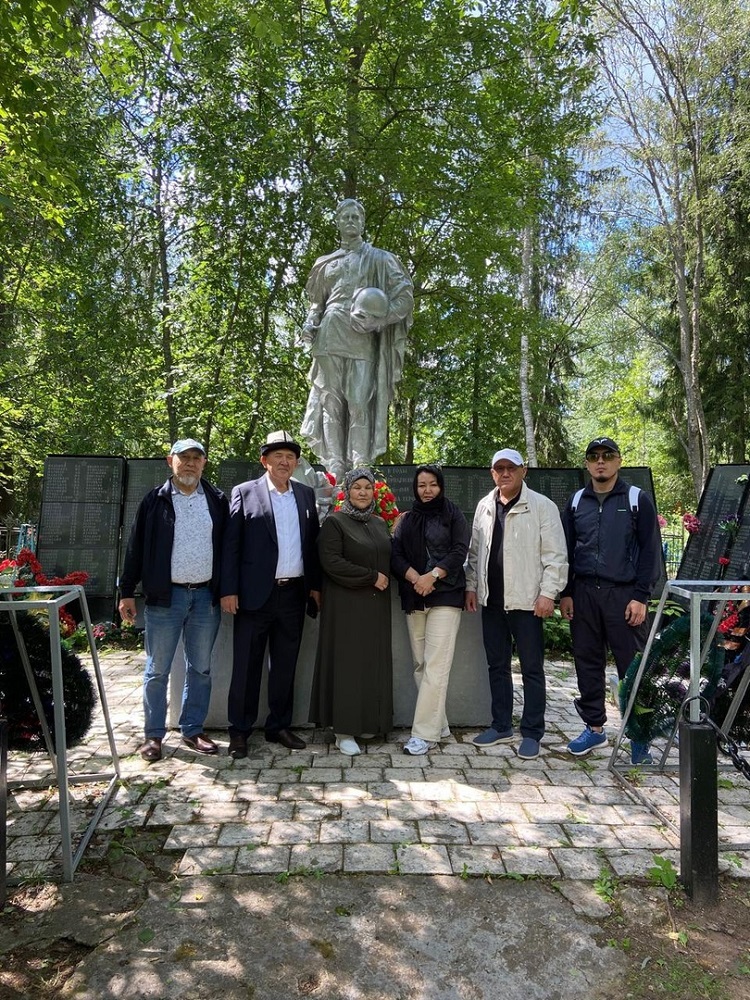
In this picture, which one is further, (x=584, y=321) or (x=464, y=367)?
(x=584, y=321)

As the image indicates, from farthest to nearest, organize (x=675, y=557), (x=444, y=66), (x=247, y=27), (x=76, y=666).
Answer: (x=675, y=557)
(x=444, y=66)
(x=247, y=27)
(x=76, y=666)

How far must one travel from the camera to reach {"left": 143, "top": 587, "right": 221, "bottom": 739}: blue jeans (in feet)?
13.9

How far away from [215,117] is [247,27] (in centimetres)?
141

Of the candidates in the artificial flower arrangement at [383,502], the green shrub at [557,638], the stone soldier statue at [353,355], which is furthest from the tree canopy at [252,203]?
the artificial flower arrangement at [383,502]

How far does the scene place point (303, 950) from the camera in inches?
94.4

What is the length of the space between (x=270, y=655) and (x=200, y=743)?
0.69 metres

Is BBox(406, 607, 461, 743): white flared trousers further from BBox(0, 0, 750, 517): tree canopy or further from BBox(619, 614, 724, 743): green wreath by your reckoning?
BBox(0, 0, 750, 517): tree canopy

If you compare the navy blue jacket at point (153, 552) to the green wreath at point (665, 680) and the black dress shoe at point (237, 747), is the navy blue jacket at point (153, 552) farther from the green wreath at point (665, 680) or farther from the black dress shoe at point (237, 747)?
the green wreath at point (665, 680)

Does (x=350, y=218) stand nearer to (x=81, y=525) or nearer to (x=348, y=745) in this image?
(x=81, y=525)

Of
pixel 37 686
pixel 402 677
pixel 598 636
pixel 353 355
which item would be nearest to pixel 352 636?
pixel 402 677

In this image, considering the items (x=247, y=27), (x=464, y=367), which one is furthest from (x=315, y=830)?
Result: (x=464, y=367)

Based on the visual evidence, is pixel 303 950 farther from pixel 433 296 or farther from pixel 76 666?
pixel 433 296

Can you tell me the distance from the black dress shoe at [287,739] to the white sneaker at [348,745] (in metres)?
0.23

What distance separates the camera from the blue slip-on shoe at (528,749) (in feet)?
14.1
